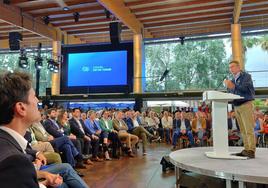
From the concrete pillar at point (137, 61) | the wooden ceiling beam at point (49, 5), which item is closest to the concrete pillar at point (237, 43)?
the concrete pillar at point (137, 61)

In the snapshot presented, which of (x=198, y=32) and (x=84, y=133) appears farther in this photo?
(x=198, y=32)

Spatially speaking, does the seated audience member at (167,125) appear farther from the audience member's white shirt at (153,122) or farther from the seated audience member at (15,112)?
the seated audience member at (15,112)

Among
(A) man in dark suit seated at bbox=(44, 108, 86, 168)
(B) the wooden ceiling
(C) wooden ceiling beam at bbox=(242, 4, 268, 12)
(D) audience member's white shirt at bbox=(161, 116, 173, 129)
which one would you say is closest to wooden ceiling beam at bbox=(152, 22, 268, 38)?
(B) the wooden ceiling

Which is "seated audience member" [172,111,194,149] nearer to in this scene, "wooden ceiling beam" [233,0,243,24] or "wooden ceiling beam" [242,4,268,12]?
"wooden ceiling beam" [233,0,243,24]

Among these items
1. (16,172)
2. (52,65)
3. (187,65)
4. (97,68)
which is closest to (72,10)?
(52,65)

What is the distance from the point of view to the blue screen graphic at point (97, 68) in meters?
12.4

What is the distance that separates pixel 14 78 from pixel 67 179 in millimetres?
1500

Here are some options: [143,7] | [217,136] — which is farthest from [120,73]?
[217,136]

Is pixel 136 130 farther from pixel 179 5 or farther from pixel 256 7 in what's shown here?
pixel 256 7

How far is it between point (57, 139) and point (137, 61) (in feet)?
27.6

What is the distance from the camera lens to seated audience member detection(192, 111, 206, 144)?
→ 7.34m

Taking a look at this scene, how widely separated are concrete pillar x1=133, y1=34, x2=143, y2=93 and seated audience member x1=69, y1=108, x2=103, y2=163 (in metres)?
6.62

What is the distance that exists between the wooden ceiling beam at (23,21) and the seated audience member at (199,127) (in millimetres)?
7616

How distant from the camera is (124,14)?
1034 centimetres
